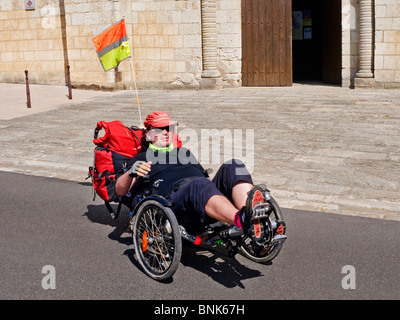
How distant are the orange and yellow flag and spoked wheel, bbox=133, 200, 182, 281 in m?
3.72

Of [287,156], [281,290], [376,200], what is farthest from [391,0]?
[281,290]

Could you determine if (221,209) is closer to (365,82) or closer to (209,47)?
(365,82)

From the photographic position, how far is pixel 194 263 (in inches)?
203

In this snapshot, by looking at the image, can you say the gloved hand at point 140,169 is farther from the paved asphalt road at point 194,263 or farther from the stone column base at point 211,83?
the stone column base at point 211,83

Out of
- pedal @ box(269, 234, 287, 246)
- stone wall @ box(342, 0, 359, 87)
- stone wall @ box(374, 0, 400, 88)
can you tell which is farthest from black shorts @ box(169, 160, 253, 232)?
stone wall @ box(342, 0, 359, 87)

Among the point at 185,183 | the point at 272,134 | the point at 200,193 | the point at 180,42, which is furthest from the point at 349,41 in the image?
the point at 200,193

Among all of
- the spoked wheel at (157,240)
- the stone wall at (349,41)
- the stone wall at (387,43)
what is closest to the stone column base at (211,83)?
the stone wall at (349,41)

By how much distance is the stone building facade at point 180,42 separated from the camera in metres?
15.3

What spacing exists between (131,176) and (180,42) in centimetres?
1236

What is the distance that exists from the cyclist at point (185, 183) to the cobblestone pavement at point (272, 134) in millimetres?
2118

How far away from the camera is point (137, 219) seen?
5.04 meters

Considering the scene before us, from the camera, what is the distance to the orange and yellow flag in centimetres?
797
